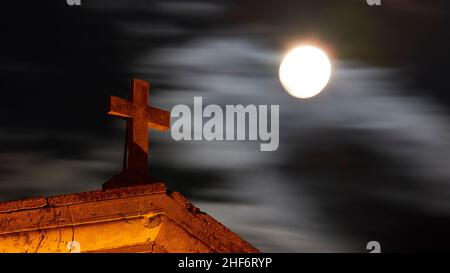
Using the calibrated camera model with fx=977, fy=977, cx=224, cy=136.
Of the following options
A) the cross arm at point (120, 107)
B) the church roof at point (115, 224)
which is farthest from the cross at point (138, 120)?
the church roof at point (115, 224)

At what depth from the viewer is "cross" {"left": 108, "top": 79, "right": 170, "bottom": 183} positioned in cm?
1245

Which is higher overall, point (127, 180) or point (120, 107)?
point (120, 107)

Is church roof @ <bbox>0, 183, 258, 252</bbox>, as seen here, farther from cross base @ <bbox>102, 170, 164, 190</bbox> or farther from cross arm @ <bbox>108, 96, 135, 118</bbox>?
cross arm @ <bbox>108, 96, 135, 118</bbox>

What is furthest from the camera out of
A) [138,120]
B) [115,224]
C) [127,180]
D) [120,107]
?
[138,120]

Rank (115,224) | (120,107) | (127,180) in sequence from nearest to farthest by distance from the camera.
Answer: (115,224) < (127,180) < (120,107)

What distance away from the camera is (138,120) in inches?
509

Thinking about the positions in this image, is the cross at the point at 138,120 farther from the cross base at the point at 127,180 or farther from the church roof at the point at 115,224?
the church roof at the point at 115,224

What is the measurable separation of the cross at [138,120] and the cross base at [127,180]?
15 millimetres

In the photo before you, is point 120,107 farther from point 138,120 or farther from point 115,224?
point 115,224

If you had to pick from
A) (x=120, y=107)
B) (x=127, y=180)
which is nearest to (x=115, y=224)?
(x=127, y=180)

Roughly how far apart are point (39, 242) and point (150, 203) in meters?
1.37

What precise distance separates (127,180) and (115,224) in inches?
40.4
